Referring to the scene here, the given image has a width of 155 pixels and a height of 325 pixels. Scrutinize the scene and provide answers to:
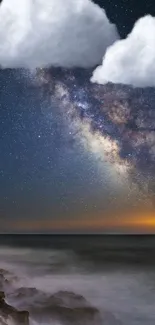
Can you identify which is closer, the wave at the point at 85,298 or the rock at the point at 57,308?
the rock at the point at 57,308

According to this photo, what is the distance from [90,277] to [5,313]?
2416 cm

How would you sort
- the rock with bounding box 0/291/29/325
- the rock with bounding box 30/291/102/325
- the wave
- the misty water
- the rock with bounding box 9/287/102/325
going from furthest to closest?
the misty water
the wave
the rock with bounding box 9/287/102/325
the rock with bounding box 30/291/102/325
the rock with bounding box 0/291/29/325

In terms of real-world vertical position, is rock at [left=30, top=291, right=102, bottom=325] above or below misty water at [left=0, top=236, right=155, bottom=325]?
below

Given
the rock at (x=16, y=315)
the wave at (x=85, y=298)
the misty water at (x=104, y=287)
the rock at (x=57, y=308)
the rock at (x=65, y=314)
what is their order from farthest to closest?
1. the misty water at (x=104, y=287)
2. the wave at (x=85, y=298)
3. the rock at (x=57, y=308)
4. the rock at (x=65, y=314)
5. the rock at (x=16, y=315)

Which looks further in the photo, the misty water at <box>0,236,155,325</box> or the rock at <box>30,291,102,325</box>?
the misty water at <box>0,236,155,325</box>

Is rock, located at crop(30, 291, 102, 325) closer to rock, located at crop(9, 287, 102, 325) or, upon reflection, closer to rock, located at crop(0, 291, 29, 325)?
rock, located at crop(9, 287, 102, 325)

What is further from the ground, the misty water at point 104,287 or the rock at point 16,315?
the misty water at point 104,287

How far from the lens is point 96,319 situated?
16469mm

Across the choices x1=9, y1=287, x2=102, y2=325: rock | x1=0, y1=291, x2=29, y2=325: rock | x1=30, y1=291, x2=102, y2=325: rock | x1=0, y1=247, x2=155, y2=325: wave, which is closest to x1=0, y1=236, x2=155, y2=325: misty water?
x1=0, y1=247, x2=155, y2=325: wave

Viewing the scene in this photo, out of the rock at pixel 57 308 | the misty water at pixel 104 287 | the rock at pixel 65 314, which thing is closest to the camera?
the rock at pixel 65 314

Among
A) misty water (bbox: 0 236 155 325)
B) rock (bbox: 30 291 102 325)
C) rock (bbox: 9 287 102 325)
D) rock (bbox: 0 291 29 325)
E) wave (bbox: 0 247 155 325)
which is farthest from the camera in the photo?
misty water (bbox: 0 236 155 325)

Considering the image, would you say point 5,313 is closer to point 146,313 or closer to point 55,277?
point 146,313

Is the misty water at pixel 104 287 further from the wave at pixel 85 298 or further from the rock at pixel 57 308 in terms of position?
the rock at pixel 57 308

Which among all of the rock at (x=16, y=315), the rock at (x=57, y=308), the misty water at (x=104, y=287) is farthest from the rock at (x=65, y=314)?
the rock at (x=16, y=315)
